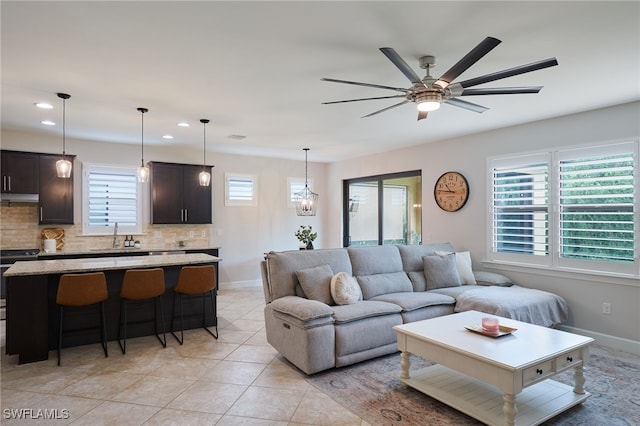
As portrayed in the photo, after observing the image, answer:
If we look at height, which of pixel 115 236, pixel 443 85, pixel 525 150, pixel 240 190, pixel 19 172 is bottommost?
pixel 115 236

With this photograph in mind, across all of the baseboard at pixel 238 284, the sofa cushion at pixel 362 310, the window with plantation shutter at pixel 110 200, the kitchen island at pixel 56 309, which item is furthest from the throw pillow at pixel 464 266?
the window with plantation shutter at pixel 110 200

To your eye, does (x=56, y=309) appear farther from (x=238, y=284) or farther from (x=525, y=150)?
(x=525, y=150)

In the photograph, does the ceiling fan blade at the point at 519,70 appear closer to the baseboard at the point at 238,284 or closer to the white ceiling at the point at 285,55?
the white ceiling at the point at 285,55

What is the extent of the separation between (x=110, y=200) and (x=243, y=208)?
7.72ft

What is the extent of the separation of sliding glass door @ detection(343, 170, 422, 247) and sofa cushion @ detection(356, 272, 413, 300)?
196cm

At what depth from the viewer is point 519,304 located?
401 cm

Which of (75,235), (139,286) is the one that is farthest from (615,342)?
(75,235)

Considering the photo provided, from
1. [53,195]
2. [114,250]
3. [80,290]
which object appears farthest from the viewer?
[114,250]

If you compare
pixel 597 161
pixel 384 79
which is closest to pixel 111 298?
pixel 384 79

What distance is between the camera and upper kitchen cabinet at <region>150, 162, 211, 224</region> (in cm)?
634

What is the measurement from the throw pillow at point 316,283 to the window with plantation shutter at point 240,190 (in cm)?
387

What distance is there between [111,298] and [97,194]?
8.60 feet

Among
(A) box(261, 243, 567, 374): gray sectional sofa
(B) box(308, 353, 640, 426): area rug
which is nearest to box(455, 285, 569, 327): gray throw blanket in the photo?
(A) box(261, 243, 567, 374): gray sectional sofa

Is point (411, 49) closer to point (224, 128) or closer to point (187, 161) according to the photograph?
point (224, 128)
